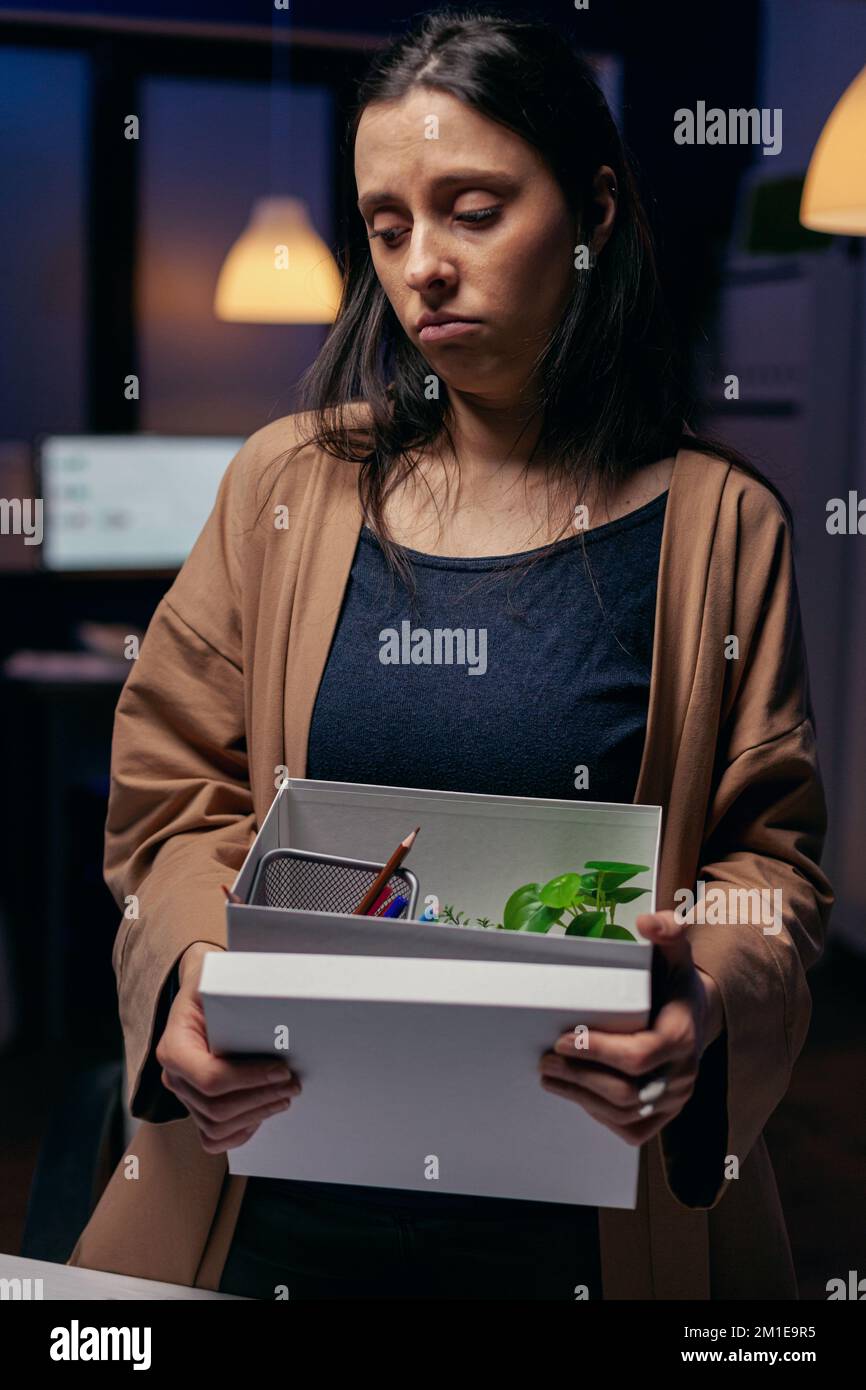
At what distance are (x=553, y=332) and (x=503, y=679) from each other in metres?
0.28

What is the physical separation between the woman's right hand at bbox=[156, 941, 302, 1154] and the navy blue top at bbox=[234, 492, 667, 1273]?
21cm

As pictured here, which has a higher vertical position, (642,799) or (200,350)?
(200,350)

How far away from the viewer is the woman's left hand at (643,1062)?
0.82 metres

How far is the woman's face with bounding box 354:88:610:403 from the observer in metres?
1.04

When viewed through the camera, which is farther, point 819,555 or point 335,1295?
point 819,555

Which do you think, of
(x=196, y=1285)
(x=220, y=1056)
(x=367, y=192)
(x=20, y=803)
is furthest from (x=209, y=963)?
(x=20, y=803)

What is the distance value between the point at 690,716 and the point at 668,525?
15 centimetres

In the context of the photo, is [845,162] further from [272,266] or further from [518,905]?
A: [272,266]

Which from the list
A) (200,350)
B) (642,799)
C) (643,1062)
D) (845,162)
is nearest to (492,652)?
(642,799)

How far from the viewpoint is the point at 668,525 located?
1.15 meters

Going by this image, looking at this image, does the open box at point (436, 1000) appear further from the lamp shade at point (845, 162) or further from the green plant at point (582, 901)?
the lamp shade at point (845, 162)

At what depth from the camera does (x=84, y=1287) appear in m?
1.07

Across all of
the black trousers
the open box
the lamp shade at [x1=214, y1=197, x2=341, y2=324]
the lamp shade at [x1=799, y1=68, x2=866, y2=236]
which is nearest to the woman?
the black trousers

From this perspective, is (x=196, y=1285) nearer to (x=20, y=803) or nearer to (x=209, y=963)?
(x=209, y=963)
